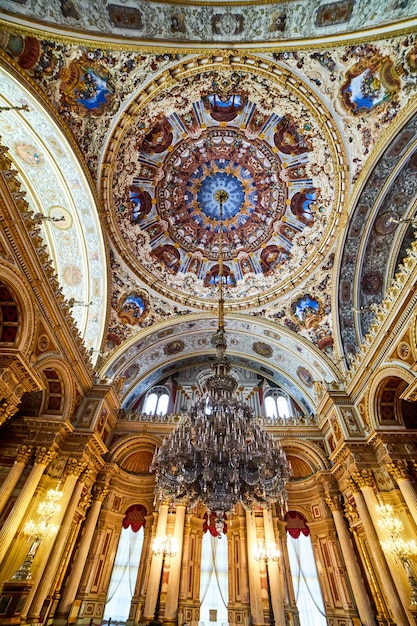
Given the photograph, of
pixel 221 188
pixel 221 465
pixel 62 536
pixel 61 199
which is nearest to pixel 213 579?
pixel 62 536

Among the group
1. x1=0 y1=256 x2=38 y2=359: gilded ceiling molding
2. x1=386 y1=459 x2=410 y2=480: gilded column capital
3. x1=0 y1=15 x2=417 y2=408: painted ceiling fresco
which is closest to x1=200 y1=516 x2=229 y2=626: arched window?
x1=386 y1=459 x2=410 y2=480: gilded column capital

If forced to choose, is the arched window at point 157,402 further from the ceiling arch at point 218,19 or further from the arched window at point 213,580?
the ceiling arch at point 218,19

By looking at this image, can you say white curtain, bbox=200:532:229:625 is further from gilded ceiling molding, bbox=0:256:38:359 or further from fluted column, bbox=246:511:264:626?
gilded ceiling molding, bbox=0:256:38:359

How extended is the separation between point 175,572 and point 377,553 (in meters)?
6.34

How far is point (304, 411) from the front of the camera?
15.0 metres

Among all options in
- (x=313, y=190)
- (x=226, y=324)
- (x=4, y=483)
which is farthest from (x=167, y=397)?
(x=313, y=190)

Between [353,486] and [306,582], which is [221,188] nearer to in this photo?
[353,486]

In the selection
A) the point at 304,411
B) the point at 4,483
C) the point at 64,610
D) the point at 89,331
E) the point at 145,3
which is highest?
the point at 145,3

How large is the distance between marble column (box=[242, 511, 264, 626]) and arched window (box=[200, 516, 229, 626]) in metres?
1.03

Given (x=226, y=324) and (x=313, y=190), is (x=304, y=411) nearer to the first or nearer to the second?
(x=226, y=324)

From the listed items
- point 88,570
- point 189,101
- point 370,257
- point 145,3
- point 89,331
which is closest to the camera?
point 145,3

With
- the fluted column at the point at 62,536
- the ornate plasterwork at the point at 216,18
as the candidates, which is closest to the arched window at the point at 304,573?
the fluted column at the point at 62,536

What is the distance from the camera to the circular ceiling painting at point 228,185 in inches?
442

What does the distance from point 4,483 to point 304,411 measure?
12.2 meters
